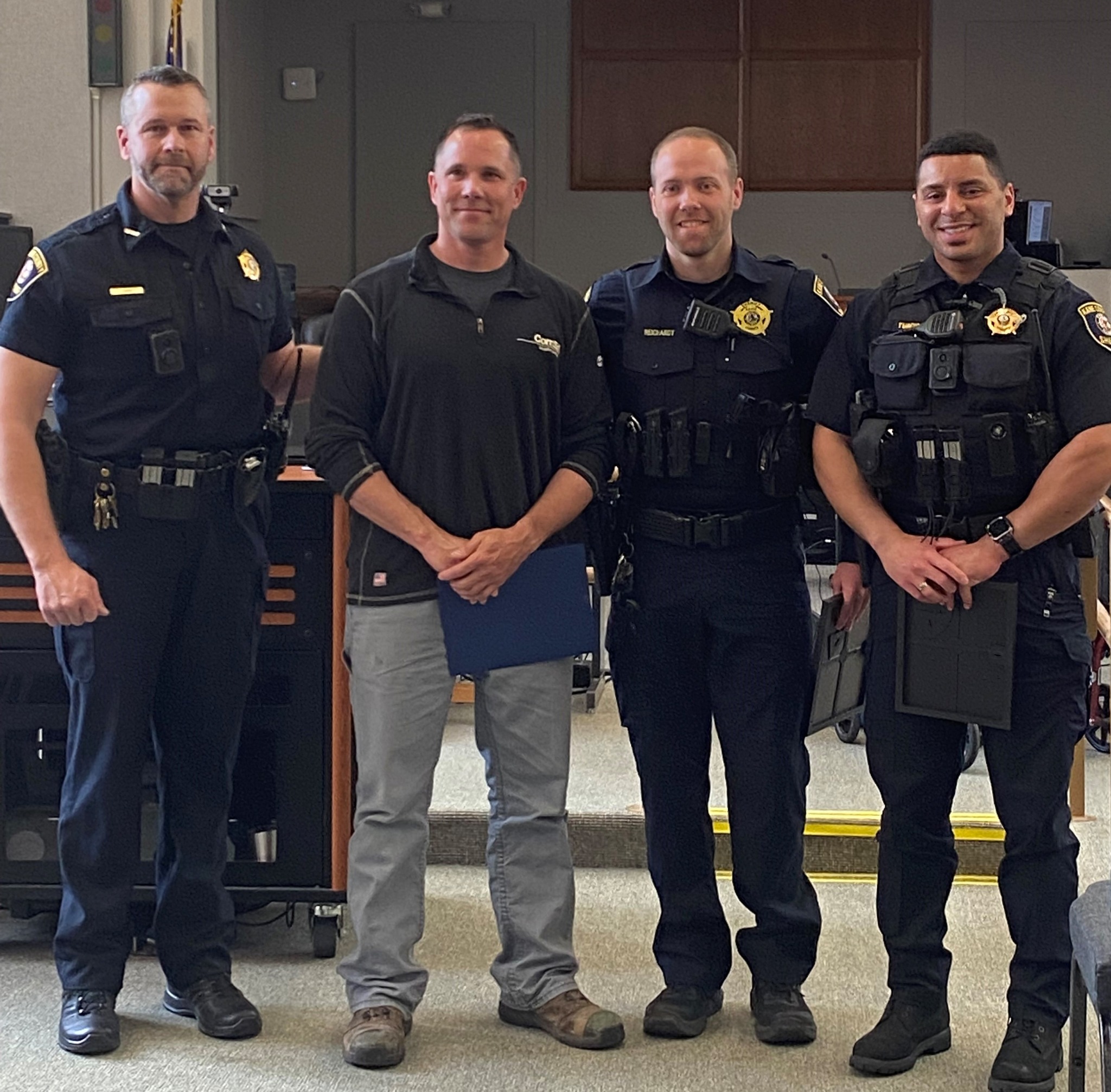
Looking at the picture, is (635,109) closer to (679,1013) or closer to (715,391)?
(715,391)

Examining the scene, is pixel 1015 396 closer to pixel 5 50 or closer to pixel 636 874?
pixel 636 874

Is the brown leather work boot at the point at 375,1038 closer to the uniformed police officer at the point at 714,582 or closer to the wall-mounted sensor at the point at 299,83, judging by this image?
the uniformed police officer at the point at 714,582

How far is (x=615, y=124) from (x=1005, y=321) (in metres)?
7.81

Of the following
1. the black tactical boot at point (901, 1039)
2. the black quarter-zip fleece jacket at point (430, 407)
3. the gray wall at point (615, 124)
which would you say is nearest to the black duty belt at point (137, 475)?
the black quarter-zip fleece jacket at point (430, 407)

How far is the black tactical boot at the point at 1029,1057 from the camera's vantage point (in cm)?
243

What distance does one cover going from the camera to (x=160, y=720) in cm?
271

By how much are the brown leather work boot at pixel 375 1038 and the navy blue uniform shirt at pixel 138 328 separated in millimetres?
997

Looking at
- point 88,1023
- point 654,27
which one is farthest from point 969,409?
point 654,27

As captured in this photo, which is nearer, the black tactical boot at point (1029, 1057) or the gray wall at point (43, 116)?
the black tactical boot at point (1029, 1057)

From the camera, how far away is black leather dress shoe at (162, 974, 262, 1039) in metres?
2.66

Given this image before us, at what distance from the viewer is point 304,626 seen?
10.0ft

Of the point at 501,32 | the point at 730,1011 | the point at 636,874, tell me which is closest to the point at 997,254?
the point at 730,1011

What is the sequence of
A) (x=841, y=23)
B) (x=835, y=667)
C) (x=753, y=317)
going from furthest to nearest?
(x=841, y=23) → (x=835, y=667) → (x=753, y=317)

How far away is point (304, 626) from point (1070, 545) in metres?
1.46
